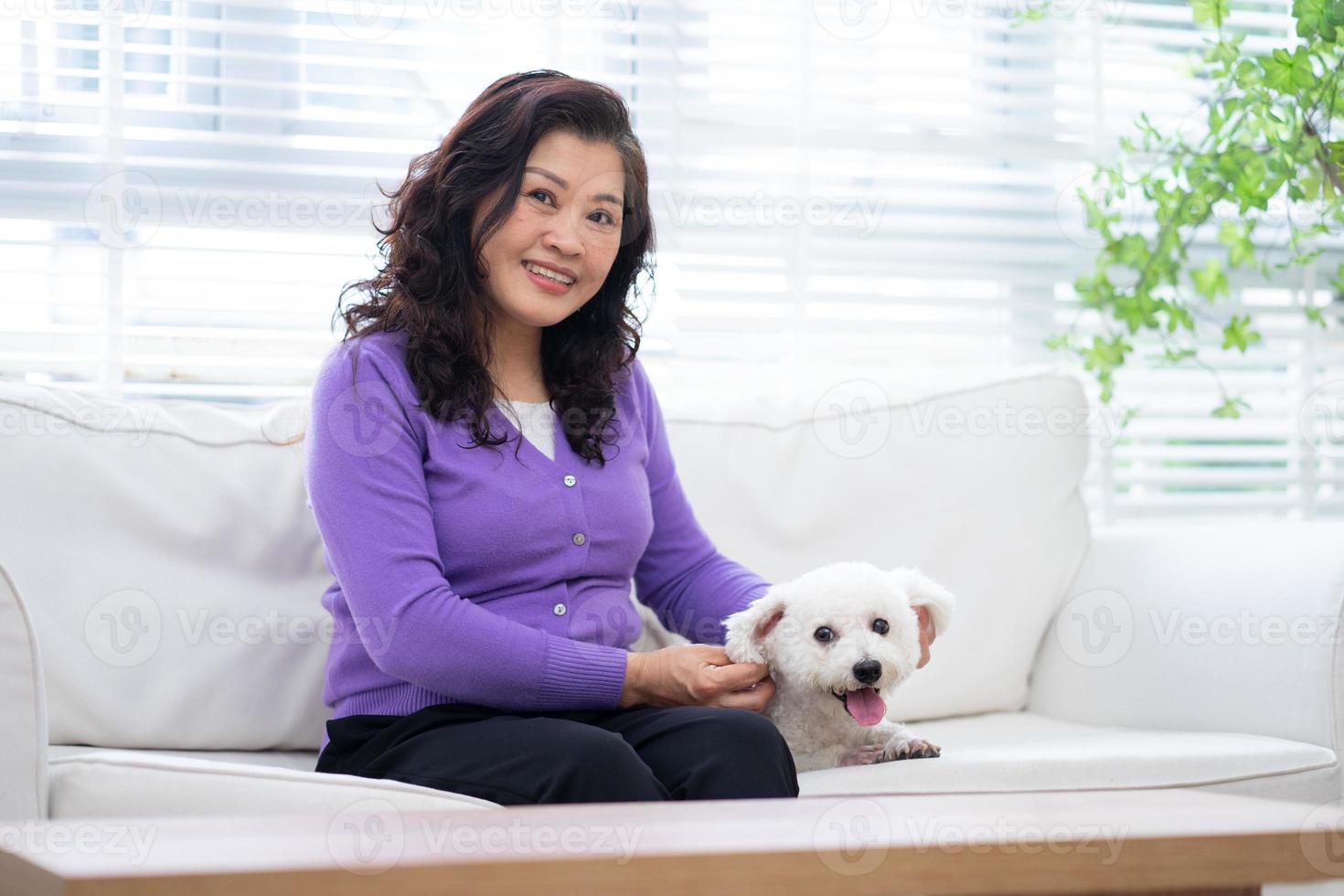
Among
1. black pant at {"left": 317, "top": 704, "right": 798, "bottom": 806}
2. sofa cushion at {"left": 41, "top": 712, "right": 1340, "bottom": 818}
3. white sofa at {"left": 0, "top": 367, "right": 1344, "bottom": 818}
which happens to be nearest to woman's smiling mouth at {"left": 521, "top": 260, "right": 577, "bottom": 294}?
white sofa at {"left": 0, "top": 367, "right": 1344, "bottom": 818}

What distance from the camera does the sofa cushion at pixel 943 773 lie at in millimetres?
1127

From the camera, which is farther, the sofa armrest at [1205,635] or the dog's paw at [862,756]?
the sofa armrest at [1205,635]

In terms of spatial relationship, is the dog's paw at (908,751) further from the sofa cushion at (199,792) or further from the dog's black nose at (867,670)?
the sofa cushion at (199,792)

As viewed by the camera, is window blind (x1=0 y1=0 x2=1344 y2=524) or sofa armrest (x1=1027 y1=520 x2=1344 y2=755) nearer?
sofa armrest (x1=1027 y1=520 x2=1344 y2=755)

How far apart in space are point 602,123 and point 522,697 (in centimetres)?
73

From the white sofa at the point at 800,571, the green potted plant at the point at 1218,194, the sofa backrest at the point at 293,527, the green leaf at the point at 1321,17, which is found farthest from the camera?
the green potted plant at the point at 1218,194

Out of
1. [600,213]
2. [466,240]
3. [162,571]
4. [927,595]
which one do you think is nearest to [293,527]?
[162,571]

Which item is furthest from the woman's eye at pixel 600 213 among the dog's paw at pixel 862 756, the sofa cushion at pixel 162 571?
the dog's paw at pixel 862 756

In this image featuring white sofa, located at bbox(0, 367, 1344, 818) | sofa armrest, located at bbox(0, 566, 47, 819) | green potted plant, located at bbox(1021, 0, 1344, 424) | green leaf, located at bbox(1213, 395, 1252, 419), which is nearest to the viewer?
sofa armrest, located at bbox(0, 566, 47, 819)

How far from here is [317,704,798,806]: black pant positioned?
3.80 ft

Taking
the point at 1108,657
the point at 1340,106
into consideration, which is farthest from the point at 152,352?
the point at 1340,106

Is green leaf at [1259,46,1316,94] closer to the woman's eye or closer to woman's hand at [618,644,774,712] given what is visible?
the woman's eye

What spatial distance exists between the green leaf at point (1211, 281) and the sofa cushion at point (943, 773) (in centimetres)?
102

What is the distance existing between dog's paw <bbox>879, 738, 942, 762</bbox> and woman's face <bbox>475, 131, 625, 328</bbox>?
686mm
